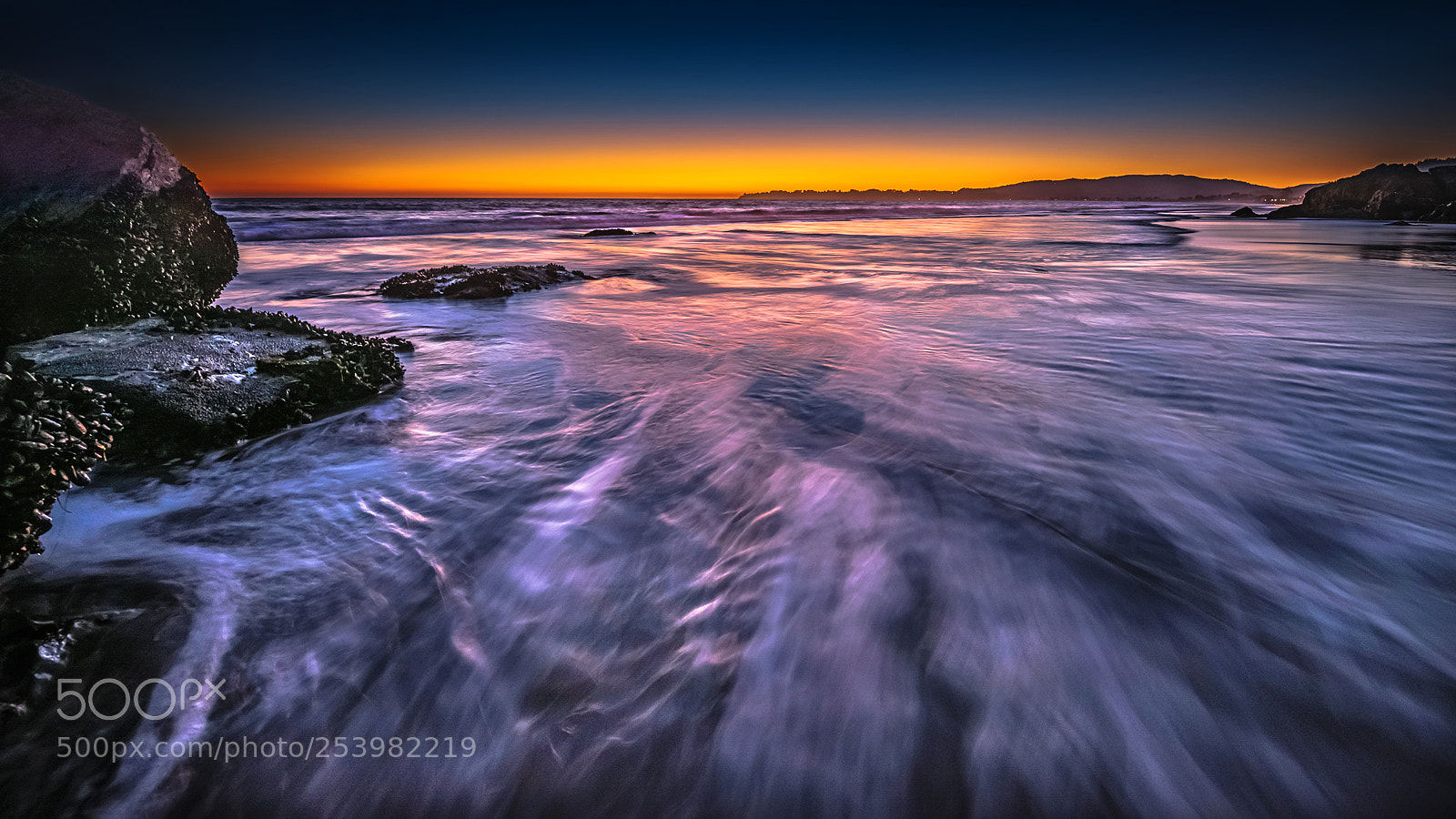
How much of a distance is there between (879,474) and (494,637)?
1877mm

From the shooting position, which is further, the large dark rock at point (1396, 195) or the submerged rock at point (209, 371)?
the large dark rock at point (1396, 195)

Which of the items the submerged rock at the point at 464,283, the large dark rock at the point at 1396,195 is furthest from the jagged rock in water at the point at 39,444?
the large dark rock at the point at 1396,195

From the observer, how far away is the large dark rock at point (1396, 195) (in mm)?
21859

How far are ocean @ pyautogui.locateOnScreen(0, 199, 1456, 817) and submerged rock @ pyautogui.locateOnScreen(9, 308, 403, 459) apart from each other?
216 millimetres

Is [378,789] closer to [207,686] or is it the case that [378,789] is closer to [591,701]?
[591,701]

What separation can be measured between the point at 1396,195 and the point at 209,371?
34936mm

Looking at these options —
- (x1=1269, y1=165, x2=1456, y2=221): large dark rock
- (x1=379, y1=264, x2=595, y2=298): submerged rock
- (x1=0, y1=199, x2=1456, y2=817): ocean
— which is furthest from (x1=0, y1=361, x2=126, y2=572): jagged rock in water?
(x1=1269, y1=165, x2=1456, y2=221): large dark rock

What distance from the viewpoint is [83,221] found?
435cm

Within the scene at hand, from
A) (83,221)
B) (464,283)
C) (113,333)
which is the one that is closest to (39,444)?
(113,333)

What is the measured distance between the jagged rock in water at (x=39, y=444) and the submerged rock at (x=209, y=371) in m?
0.14

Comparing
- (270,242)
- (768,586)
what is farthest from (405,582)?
(270,242)

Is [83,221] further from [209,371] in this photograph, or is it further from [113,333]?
[209,371]

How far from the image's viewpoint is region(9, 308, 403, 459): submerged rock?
2922mm

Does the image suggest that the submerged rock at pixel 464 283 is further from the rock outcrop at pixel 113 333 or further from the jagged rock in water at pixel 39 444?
the jagged rock in water at pixel 39 444
